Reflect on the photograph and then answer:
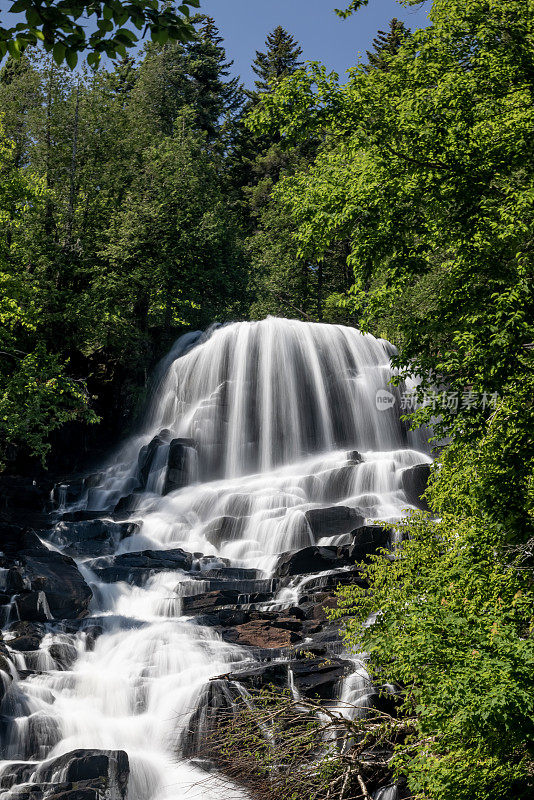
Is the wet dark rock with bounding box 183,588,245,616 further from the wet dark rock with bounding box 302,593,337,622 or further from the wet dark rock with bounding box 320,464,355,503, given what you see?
the wet dark rock with bounding box 320,464,355,503

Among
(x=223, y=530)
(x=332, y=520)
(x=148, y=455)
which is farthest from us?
(x=148, y=455)

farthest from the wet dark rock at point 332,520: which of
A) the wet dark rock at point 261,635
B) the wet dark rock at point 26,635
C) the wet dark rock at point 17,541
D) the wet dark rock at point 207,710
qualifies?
the wet dark rock at point 207,710

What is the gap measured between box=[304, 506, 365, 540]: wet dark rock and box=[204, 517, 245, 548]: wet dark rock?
2.45m

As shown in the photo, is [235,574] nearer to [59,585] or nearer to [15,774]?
[59,585]

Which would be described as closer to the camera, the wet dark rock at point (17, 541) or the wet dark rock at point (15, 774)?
the wet dark rock at point (15, 774)

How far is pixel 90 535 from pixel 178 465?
617 cm

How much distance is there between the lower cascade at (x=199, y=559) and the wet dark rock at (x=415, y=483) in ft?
0.22

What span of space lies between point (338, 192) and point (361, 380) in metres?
22.6

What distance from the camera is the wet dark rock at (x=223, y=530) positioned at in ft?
75.6

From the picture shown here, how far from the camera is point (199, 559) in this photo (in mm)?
21469

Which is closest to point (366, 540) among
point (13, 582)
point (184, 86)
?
point (13, 582)

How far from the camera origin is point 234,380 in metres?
32.9

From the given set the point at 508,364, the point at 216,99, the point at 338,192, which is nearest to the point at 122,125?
the point at 216,99

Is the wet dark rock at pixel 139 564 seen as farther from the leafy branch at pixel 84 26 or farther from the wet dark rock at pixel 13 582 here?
the leafy branch at pixel 84 26
